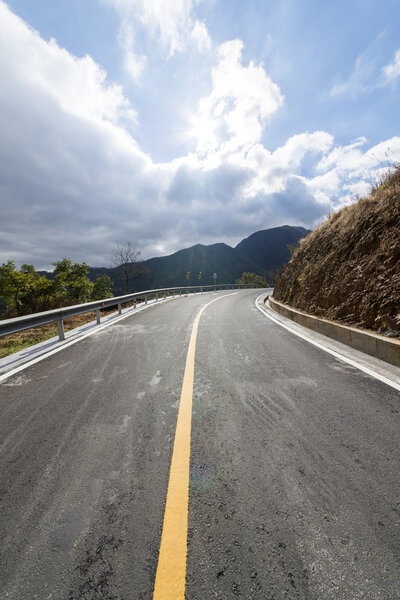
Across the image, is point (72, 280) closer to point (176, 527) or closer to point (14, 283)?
point (14, 283)

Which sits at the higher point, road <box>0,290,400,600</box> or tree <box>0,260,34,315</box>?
tree <box>0,260,34,315</box>

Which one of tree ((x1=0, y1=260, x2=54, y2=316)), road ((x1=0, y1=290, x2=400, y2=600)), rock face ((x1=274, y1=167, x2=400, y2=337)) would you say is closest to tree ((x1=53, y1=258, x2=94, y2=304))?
tree ((x1=0, y1=260, x2=54, y2=316))

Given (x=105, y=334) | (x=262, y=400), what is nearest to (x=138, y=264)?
(x=105, y=334)

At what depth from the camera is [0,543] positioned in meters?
1.45

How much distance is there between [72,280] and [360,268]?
42.4 m

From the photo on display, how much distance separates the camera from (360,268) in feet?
22.4

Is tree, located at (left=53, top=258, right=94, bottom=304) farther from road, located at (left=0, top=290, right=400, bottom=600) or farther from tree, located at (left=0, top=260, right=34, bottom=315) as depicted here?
road, located at (left=0, top=290, right=400, bottom=600)

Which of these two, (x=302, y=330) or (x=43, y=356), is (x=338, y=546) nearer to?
(x=43, y=356)

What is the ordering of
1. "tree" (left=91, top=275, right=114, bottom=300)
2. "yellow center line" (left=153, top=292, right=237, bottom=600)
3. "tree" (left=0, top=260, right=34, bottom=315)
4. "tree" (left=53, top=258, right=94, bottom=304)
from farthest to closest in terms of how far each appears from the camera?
"tree" (left=91, top=275, right=114, bottom=300), "tree" (left=53, top=258, right=94, bottom=304), "tree" (left=0, top=260, right=34, bottom=315), "yellow center line" (left=153, top=292, right=237, bottom=600)

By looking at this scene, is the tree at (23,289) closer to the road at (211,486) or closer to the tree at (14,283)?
the tree at (14,283)

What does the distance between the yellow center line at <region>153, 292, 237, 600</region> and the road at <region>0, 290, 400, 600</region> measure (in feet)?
0.13

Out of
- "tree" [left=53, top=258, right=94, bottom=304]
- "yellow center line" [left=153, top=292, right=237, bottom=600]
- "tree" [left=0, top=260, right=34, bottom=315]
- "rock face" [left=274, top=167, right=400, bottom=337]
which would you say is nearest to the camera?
"yellow center line" [left=153, top=292, right=237, bottom=600]

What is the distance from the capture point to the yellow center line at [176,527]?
1.23m

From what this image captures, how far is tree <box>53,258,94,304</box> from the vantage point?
3969cm
